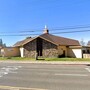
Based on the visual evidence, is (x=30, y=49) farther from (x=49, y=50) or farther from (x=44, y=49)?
(x=49, y=50)

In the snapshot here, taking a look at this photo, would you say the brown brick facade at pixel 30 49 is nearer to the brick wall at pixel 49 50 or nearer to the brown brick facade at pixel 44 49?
the brown brick facade at pixel 44 49

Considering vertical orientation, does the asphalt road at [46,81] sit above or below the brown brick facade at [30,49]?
below

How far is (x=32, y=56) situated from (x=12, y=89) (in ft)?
118

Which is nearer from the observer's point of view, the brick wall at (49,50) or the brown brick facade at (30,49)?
the brick wall at (49,50)

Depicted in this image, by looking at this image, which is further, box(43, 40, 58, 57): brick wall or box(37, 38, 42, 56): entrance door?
box(37, 38, 42, 56): entrance door

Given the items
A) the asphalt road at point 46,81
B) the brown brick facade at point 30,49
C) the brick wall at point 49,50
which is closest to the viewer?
the asphalt road at point 46,81

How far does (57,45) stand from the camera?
4288cm

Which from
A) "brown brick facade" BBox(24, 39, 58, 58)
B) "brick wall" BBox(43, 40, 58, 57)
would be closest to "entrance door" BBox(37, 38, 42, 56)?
"brown brick facade" BBox(24, 39, 58, 58)

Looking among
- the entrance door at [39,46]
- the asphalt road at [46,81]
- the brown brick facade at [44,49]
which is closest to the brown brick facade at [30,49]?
the brown brick facade at [44,49]

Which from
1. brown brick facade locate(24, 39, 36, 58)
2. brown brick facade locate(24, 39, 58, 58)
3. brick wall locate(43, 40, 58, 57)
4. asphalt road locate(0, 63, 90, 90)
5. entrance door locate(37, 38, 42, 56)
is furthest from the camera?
brown brick facade locate(24, 39, 36, 58)

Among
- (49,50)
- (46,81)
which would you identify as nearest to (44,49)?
(49,50)

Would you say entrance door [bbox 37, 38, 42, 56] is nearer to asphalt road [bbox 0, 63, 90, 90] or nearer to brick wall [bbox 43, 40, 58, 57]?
brick wall [bbox 43, 40, 58, 57]

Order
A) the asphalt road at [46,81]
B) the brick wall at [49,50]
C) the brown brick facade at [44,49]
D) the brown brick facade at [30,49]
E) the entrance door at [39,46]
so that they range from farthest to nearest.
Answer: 1. the brown brick facade at [30,49]
2. the entrance door at [39,46]
3. the brown brick facade at [44,49]
4. the brick wall at [49,50]
5. the asphalt road at [46,81]

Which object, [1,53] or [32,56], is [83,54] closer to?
[32,56]
